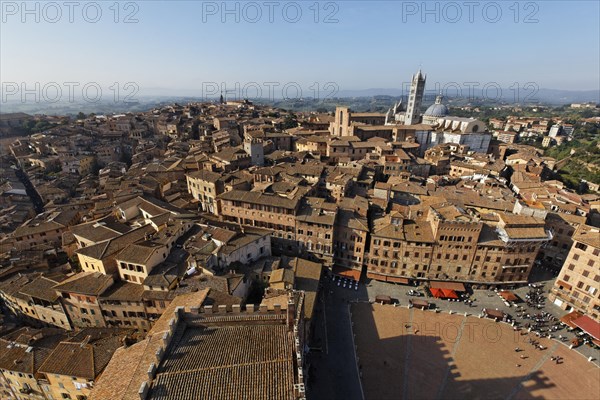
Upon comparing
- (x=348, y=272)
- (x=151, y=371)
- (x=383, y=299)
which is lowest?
(x=383, y=299)

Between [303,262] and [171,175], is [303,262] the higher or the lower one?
the lower one

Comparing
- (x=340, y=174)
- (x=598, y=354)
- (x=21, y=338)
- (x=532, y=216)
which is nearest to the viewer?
(x=21, y=338)

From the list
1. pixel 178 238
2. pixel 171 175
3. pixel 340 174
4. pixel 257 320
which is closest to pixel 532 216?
pixel 340 174

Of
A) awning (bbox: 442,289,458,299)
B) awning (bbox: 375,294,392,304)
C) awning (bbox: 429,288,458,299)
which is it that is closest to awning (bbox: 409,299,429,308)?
awning (bbox: 429,288,458,299)

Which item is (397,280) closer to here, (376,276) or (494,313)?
(376,276)

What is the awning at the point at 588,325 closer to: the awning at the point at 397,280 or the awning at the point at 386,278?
the awning at the point at 397,280

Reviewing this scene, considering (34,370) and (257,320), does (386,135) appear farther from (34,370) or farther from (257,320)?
(34,370)

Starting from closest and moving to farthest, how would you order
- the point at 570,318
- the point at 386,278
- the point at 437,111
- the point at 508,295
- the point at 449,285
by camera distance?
1. the point at 570,318
2. the point at 508,295
3. the point at 449,285
4. the point at 386,278
5. the point at 437,111

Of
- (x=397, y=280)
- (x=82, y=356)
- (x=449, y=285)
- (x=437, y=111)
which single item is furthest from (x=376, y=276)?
(x=437, y=111)
